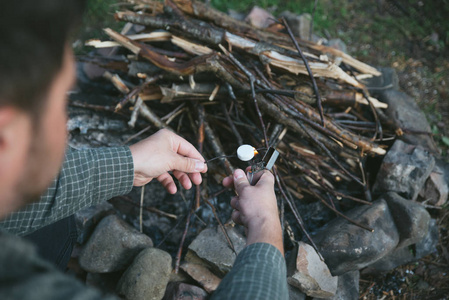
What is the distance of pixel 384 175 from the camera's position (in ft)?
10.0

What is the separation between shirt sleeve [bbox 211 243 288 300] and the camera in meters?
1.40

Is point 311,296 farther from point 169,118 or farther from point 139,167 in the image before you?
point 169,118

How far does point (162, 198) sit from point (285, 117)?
57.0 inches

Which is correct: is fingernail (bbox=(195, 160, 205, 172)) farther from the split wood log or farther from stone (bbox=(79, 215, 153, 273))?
the split wood log

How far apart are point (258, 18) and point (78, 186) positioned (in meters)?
3.33

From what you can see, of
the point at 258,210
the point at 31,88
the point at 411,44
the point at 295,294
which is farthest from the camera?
the point at 411,44

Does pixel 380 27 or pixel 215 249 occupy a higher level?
pixel 380 27

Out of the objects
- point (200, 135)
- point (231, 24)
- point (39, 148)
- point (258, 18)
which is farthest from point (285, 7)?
point (39, 148)

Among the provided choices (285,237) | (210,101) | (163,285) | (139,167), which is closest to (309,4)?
(210,101)

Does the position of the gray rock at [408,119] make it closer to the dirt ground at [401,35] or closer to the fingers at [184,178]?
the dirt ground at [401,35]

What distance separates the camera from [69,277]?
114 centimetres

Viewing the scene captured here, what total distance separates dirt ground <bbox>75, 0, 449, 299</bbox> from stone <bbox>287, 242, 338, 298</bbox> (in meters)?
2.17

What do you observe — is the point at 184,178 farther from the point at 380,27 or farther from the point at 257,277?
the point at 380,27

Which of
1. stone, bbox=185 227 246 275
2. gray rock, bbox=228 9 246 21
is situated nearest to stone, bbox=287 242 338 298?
→ stone, bbox=185 227 246 275
